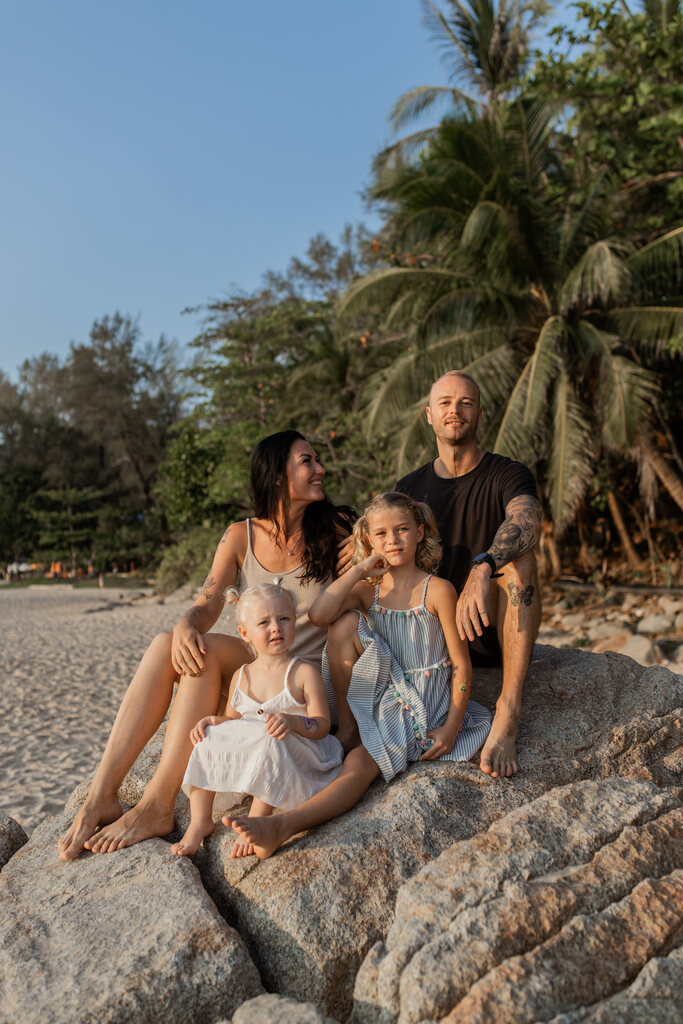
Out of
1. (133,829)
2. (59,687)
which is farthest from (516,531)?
(59,687)

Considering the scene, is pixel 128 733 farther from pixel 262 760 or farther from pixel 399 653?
pixel 399 653

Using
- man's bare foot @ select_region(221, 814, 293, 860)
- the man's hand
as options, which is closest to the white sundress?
man's bare foot @ select_region(221, 814, 293, 860)

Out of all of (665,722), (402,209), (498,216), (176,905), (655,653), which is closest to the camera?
(176,905)

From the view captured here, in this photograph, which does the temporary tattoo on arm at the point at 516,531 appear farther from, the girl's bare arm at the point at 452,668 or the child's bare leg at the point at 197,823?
the child's bare leg at the point at 197,823

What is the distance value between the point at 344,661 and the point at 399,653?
0.25 metres

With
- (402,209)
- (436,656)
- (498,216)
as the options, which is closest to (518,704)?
(436,656)

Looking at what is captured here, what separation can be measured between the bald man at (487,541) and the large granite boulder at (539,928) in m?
0.56

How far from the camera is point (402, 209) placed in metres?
11.6

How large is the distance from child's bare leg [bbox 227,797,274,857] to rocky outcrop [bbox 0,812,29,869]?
1242 mm

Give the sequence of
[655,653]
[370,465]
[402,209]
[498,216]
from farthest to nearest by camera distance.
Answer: [370,465] → [402,209] → [498,216] → [655,653]

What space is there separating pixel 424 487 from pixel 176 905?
7.59ft

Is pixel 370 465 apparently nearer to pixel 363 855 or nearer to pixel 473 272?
pixel 473 272

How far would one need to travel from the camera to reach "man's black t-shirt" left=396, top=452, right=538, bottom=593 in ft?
12.6

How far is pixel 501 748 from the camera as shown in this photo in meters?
3.13
